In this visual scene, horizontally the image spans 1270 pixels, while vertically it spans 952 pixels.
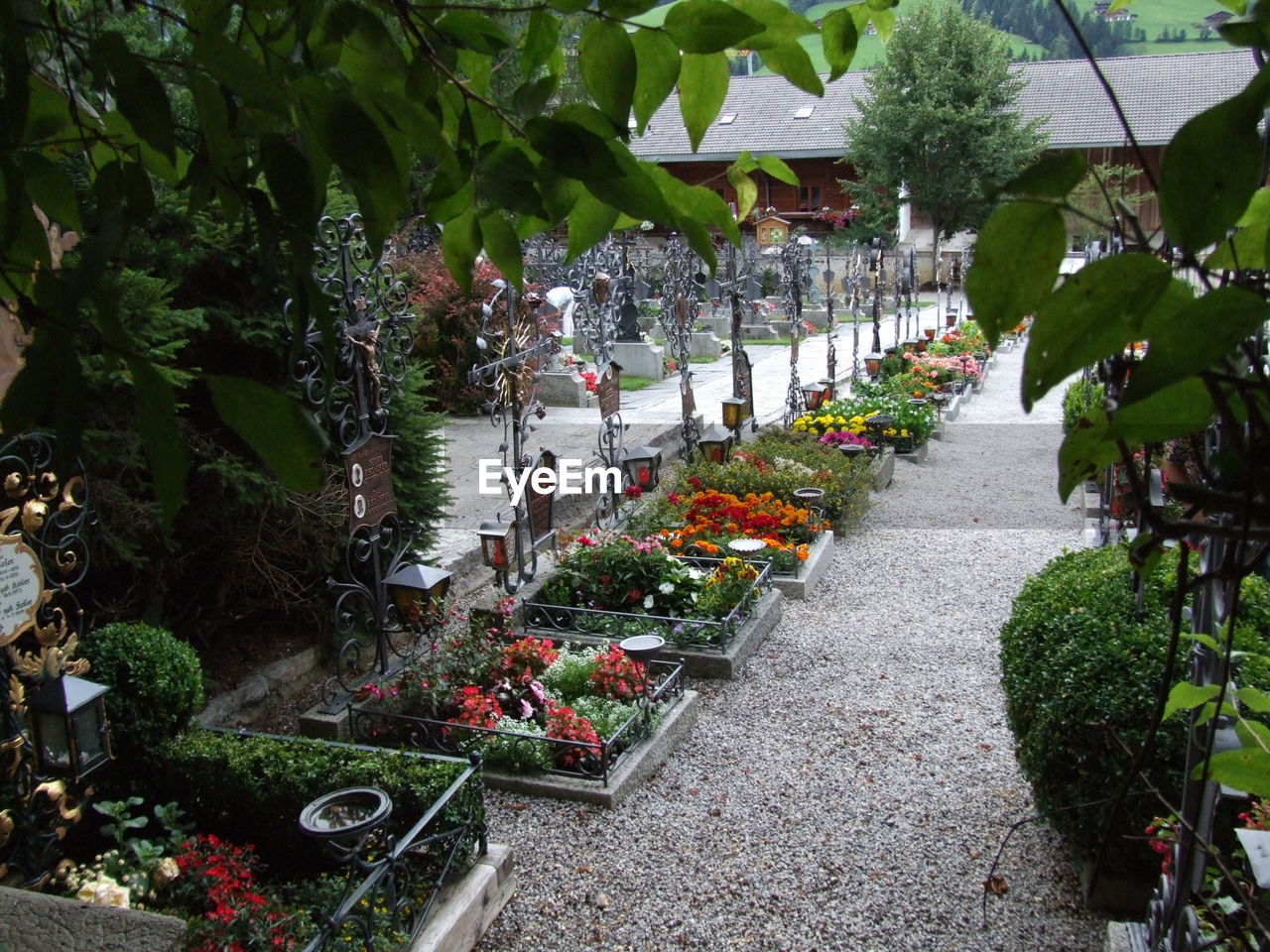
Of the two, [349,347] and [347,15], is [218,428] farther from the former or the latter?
[347,15]

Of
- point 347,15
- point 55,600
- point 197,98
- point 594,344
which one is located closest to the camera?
point 197,98

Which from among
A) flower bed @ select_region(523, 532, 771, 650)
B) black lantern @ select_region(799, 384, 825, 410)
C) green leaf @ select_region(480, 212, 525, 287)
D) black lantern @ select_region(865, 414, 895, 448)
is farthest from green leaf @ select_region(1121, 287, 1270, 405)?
black lantern @ select_region(799, 384, 825, 410)

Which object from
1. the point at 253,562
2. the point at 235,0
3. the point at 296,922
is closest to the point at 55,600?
the point at 253,562

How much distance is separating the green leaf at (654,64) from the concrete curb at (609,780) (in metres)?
4.86

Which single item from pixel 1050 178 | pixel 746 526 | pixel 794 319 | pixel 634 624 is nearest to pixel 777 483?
pixel 746 526

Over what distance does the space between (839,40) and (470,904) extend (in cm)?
386

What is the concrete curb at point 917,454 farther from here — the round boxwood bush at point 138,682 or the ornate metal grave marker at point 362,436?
the round boxwood bush at point 138,682

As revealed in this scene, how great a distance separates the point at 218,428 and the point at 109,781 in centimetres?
208

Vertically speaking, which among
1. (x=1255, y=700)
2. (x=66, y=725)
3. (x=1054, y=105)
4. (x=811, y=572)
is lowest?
(x=811, y=572)

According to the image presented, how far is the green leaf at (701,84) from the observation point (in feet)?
3.57

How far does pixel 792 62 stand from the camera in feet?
3.66

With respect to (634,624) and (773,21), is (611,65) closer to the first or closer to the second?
(773,21)

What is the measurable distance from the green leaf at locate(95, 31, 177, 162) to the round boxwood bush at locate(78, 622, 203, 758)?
4560 millimetres

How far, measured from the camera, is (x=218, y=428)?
6.38 meters
